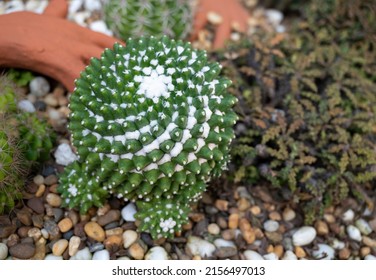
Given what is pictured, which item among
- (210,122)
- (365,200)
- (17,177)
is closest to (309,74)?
(365,200)

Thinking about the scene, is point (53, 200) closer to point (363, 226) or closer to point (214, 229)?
point (214, 229)

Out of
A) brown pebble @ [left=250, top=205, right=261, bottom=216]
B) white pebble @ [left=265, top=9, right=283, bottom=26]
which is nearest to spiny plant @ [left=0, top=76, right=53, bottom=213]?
brown pebble @ [left=250, top=205, right=261, bottom=216]

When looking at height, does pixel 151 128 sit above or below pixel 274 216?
above

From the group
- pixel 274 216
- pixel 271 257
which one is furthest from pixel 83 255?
pixel 274 216

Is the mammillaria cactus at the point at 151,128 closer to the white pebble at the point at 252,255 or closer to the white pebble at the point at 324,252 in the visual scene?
the white pebble at the point at 252,255

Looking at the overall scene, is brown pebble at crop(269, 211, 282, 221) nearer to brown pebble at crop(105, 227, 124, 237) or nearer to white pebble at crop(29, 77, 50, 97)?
brown pebble at crop(105, 227, 124, 237)
